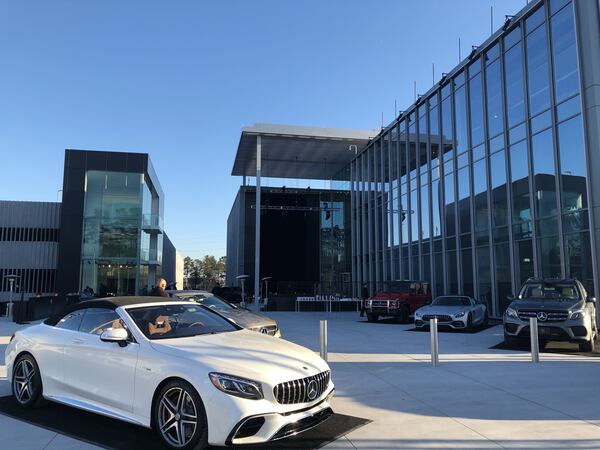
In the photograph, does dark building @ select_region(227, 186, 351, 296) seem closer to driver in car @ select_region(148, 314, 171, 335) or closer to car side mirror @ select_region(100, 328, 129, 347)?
driver in car @ select_region(148, 314, 171, 335)

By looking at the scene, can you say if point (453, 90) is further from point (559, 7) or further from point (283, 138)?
point (283, 138)

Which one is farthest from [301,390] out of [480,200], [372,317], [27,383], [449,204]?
[449,204]

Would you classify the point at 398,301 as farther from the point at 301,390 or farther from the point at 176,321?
the point at 301,390

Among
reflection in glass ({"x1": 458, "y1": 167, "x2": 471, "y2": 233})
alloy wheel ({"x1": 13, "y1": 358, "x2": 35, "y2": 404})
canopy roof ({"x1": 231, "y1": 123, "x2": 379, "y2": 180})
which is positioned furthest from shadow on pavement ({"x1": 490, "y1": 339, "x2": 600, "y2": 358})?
canopy roof ({"x1": 231, "y1": 123, "x2": 379, "y2": 180})

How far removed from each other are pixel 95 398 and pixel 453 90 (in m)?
23.7

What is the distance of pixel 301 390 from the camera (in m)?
5.05

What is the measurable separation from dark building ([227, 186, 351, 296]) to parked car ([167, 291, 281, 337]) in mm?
33703

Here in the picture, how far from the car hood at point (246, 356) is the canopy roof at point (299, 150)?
29947mm

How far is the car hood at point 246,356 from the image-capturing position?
16.0 ft

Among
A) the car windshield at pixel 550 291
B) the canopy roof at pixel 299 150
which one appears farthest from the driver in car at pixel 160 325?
the canopy roof at pixel 299 150

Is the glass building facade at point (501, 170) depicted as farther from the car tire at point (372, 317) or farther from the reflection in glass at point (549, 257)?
the car tire at point (372, 317)

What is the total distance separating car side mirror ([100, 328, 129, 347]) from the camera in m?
5.41

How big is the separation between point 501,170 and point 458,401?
1635cm

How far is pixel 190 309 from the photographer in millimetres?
6719
